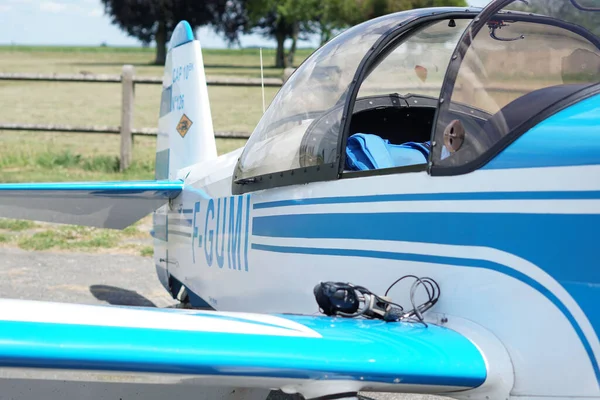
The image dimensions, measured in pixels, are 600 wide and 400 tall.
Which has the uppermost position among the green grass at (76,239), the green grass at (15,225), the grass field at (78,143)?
the grass field at (78,143)

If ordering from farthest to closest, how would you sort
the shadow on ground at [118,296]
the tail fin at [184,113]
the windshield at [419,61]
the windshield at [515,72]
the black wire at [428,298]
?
the shadow on ground at [118,296]
the tail fin at [184,113]
the windshield at [419,61]
the black wire at [428,298]
the windshield at [515,72]

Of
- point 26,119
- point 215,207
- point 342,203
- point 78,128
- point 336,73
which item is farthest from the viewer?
point 26,119

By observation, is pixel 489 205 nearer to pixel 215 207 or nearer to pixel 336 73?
pixel 336 73

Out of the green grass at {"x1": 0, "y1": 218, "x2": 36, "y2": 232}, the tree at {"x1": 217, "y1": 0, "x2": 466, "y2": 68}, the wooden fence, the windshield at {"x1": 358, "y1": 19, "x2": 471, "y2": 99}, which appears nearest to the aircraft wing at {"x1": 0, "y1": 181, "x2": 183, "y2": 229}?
the windshield at {"x1": 358, "y1": 19, "x2": 471, "y2": 99}

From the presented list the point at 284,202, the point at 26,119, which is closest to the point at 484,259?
the point at 284,202

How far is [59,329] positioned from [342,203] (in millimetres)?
1209

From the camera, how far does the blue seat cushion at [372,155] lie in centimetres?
305

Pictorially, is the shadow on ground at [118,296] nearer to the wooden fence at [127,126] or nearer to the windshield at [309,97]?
the windshield at [309,97]

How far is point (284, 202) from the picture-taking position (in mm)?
3262

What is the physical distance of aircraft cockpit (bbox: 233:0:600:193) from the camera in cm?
246

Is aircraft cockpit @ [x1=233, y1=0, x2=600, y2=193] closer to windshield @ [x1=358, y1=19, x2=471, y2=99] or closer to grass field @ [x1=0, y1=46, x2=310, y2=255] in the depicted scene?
windshield @ [x1=358, y1=19, x2=471, y2=99]

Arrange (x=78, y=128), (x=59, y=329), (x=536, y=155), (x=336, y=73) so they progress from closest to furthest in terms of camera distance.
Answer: (x=59, y=329), (x=536, y=155), (x=336, y=73), (x=78, y=128)

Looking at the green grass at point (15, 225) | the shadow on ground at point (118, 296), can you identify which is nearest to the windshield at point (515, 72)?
the shadow on ground at point (118, 296)

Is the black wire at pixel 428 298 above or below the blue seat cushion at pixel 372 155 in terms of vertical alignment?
below
